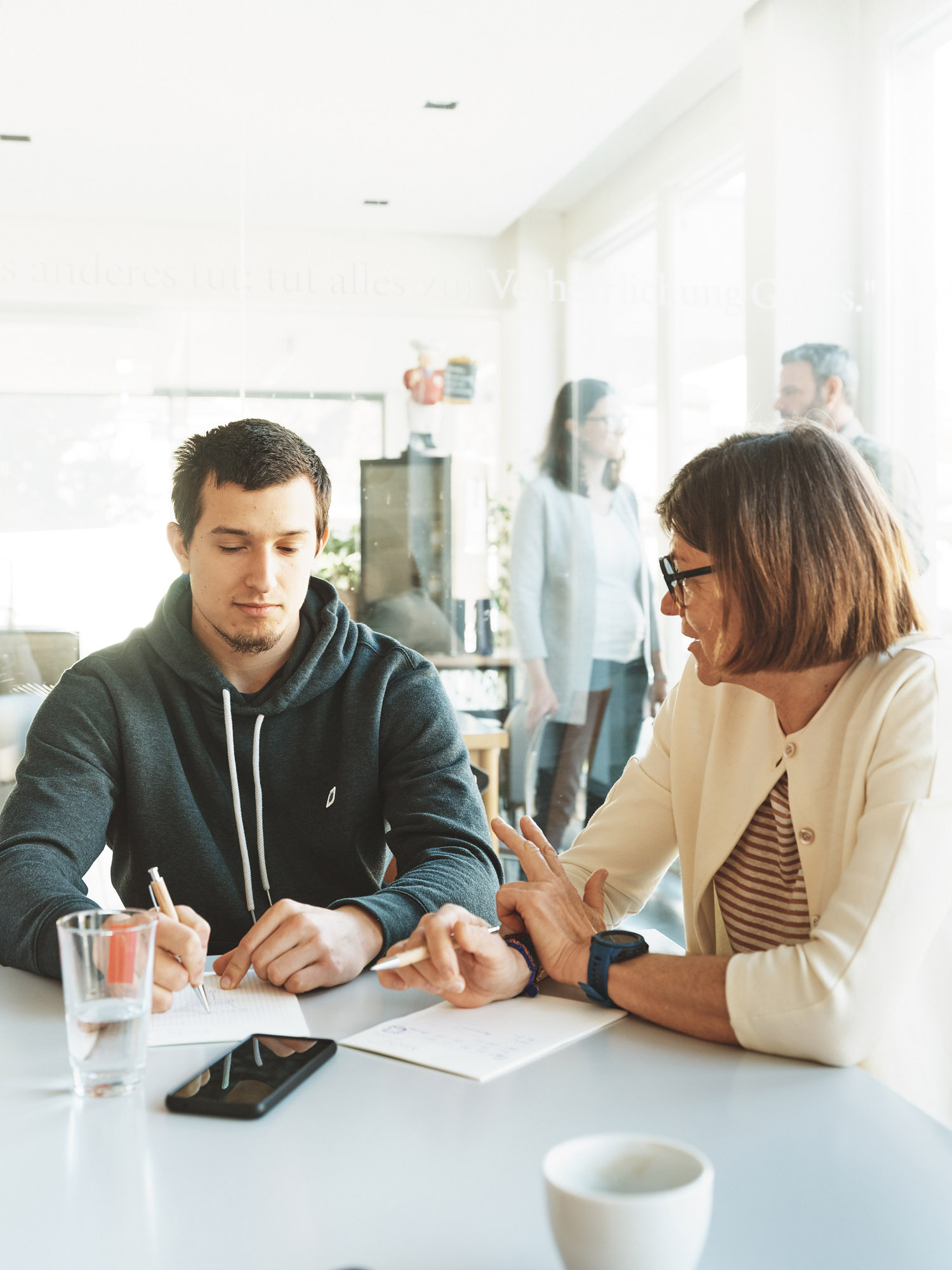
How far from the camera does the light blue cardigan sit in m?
3.75

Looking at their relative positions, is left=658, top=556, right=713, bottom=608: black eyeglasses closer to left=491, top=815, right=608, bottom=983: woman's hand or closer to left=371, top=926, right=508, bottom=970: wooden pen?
left=491, top=815, right=608, bottom=983: woman's hand

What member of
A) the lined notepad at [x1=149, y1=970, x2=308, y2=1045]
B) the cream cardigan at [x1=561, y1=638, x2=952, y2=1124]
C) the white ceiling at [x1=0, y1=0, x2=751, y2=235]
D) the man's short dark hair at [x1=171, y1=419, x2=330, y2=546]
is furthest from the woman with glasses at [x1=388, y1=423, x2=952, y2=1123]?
the white ceiling at [x1=0, y1=0, x2=751, y2=235]

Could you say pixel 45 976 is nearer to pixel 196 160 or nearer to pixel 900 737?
pixel 900 737

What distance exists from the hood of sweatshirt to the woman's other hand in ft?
6.92

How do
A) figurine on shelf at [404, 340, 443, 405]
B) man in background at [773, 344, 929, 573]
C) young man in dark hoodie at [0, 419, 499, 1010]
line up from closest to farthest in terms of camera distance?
young man in dark hoodie at [0, 419, 499, 1010], man in background at [773, 344, 929, 573], figurine on shelf at [404, 340, 443, 405]

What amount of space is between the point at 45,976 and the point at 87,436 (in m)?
2.59

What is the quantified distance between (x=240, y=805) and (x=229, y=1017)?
510mm

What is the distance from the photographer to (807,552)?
1183mm

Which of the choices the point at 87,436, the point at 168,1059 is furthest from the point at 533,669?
the point at 168,1059

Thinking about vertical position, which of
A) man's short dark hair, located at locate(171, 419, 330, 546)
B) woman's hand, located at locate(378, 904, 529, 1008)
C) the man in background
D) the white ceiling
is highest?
the white ceiling

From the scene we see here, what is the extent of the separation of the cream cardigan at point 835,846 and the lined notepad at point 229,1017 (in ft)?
1.29

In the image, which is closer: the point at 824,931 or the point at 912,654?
the point at 824,931

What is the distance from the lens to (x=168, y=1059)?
96cm

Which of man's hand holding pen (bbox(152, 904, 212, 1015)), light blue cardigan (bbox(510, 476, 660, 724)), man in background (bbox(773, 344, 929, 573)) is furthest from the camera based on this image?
light blue cardigan (bbox(510, 476, 660, 724))
